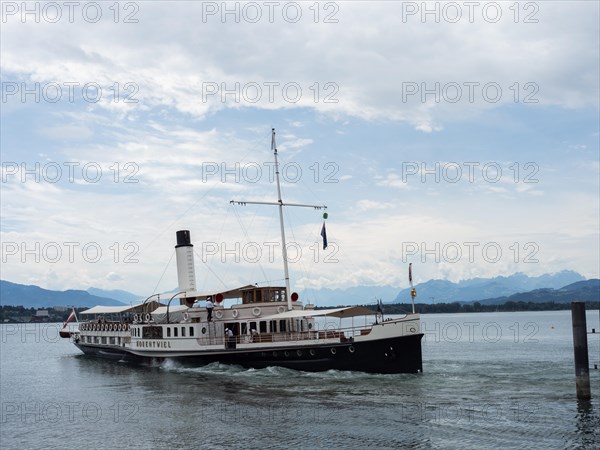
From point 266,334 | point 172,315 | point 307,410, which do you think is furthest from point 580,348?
point 172,315

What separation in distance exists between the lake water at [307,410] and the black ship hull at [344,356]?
622 millimetres

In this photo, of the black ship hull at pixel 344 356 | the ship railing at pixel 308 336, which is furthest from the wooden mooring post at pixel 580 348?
the ship railing at pixel 308 336

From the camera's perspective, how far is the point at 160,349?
179 feet

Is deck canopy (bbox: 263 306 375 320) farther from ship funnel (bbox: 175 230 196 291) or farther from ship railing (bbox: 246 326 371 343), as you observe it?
ship funnel (bbox: 175 230 196 291)

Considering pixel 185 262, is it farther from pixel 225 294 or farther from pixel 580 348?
pixel 580 348

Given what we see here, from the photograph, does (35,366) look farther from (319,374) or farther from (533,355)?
(533,355)

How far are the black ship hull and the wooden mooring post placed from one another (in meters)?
10.2

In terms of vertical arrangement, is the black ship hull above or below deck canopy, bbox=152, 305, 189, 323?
below

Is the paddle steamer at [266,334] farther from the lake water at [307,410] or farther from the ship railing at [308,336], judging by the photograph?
the lake water at [307,410]

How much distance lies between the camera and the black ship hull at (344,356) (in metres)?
42.3

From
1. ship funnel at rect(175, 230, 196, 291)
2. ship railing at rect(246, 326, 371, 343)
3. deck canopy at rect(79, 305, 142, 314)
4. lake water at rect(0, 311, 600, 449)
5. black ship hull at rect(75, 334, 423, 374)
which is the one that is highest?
ship funnel at rect(175, 230, 196, 291)

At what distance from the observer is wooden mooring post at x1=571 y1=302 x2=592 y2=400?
109 ft

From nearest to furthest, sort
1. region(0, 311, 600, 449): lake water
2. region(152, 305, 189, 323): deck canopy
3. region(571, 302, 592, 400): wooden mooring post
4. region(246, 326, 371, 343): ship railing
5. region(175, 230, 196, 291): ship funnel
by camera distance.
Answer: region(0, 311, 600, 449): lake water < region(571, 302, 592, 400): wooden mooring post < region(246, 326, 371, 343): ship railing < region(152, 305, 189, 323): deck canopy < region(175, 230, 196, 291): ship funnel

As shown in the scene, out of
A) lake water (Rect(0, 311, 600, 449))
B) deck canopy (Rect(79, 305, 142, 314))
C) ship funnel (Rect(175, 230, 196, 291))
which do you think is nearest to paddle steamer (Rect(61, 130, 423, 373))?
ship funnel (Rect(175, 230, 196, 291))
